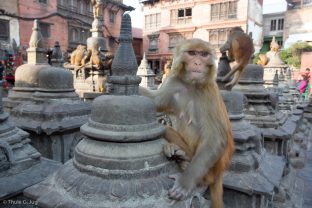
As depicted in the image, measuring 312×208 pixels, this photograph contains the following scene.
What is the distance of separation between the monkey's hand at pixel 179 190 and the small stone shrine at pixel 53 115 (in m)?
2.13

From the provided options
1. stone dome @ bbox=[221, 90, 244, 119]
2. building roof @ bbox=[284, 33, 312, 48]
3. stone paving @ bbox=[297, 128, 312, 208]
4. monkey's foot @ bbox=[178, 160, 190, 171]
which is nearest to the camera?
monkey's foot @ bbox=[178, 160, 190, 171]

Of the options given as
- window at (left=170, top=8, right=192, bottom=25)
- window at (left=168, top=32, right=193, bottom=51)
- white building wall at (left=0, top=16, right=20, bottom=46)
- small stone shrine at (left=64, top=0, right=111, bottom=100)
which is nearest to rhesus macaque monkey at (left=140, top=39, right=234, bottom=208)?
small stone shrine at (left=64, top=0, right=111, bottom=100)

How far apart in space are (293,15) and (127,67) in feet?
81.6

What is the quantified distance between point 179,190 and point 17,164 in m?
1.39

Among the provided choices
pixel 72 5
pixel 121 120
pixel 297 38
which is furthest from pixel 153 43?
pixel 121 120

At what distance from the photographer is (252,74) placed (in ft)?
12.5

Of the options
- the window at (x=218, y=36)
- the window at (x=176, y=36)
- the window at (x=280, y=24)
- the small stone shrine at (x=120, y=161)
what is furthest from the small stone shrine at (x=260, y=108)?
the window at (x=280, y=24)

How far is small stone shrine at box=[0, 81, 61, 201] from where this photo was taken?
195 centimetres

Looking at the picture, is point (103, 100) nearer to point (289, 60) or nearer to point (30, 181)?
point (30, 181)

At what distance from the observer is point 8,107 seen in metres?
4.17

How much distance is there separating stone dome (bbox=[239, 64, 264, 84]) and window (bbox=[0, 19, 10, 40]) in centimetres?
1587

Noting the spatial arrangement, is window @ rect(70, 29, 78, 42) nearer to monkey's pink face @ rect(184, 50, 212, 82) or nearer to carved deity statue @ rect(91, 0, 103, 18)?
carved deity statue @ rect(91, 0, 103, 18)

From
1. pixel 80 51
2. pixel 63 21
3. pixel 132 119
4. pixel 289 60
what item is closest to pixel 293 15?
pixel 289 60

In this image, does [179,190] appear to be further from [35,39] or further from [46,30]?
[46,30]
